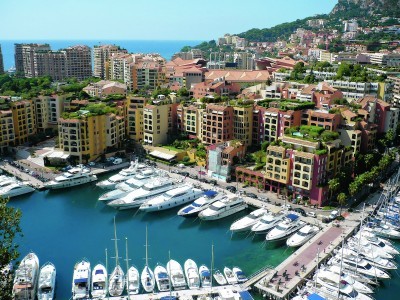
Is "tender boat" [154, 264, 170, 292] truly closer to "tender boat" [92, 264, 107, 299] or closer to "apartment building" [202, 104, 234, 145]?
"tender boat" [92, 264, 107, 299]

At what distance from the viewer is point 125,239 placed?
46656mm

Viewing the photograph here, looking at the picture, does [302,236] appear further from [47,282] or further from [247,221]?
[47,282]

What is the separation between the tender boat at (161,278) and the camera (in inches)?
1446

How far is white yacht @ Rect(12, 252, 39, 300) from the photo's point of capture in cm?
3491

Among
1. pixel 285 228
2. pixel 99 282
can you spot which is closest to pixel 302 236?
pixel 285 228

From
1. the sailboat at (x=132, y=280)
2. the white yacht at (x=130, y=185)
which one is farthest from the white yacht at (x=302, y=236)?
the white yacht at (x=130, y=185)

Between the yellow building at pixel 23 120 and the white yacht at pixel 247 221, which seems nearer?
the white yacht at pixel 247 221

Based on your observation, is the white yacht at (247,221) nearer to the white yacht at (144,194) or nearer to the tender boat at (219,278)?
the tender boat at (219,278)

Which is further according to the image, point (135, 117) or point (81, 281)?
point (135, 117)

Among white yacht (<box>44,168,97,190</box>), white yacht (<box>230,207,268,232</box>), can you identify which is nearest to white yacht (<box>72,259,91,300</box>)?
white yacht (<box>230,207,268,232</box>)

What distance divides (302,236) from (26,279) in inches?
1030

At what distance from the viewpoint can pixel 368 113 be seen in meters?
66.2

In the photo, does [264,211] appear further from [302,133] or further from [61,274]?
[61,274]

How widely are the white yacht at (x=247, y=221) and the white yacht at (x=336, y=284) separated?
37.8 feet
